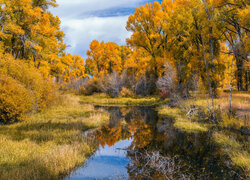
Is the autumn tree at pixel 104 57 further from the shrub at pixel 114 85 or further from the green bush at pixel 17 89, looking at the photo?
the green bush at pixel 17 89

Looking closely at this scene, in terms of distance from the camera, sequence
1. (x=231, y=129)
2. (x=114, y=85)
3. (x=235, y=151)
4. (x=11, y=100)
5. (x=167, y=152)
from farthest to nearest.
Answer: (x=114, y=85) < (x=11, y=100) < (x=231, y=129) < (x=167, y=152) < (x=235, y=151)

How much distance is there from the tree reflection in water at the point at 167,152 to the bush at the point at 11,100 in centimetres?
475

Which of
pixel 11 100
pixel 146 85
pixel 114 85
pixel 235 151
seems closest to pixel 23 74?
pixel 11 100

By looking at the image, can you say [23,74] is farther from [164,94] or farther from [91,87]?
[91,87]

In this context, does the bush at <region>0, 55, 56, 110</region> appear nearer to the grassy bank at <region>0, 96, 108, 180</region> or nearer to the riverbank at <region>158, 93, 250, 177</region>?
the grassy bank at <region>0, 96, 108, 180</region>

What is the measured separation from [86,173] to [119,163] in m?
1.46

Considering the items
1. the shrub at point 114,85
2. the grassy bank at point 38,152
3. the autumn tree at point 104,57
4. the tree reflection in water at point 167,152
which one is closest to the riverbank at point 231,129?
the tree reflection in water at point 167,152

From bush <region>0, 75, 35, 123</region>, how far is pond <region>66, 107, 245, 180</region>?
4.58 metres

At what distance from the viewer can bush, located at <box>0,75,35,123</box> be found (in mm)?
10734

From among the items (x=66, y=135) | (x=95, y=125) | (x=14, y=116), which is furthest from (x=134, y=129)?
(x=14, y=116)

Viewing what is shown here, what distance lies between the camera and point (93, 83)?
3631 cm

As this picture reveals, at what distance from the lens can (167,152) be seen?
803 centimetres

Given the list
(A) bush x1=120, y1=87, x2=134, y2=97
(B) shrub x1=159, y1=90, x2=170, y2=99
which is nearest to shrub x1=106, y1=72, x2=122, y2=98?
(A) bush x1=120, y1=87, x2=134, y2=97

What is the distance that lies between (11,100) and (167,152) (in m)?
9.15
